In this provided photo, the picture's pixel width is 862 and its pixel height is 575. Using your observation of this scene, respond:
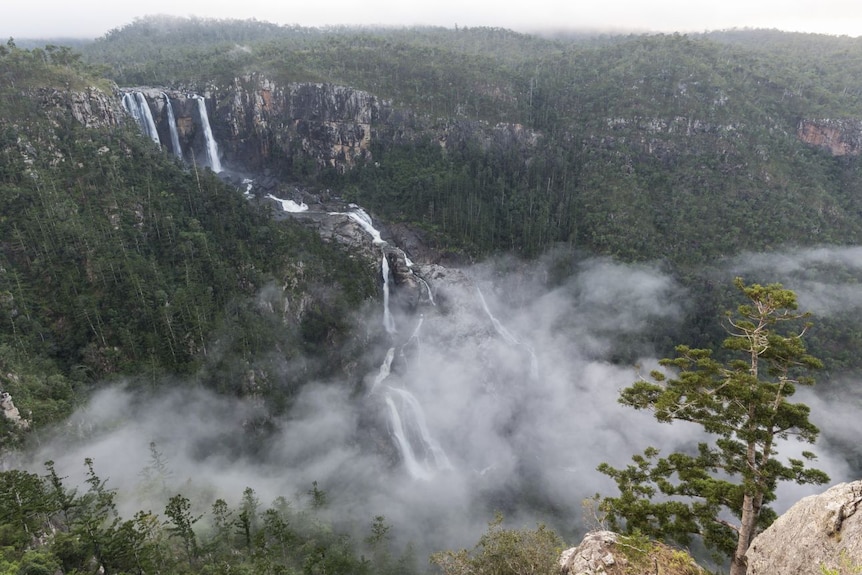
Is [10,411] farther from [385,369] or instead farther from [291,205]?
[291,205]

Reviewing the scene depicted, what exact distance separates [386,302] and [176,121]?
2059 inches

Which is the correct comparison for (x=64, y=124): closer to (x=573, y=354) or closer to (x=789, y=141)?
(x=573, y=354)

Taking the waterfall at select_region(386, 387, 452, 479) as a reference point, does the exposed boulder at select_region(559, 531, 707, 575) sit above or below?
above

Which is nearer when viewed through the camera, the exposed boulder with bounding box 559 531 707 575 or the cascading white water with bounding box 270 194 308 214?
the exposed boulder with bounding box 559 531 707 575

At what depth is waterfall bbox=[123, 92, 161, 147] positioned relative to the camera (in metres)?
74.1

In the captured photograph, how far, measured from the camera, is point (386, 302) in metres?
71.8

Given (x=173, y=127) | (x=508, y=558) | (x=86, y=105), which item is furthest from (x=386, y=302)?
(x=508, y=558)

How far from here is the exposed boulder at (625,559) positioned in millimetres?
12727

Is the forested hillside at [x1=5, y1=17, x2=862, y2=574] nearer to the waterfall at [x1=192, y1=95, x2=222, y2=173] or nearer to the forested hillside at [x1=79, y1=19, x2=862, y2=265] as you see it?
the forested hillside at [x1=79, y1=19, x2=862, y2=265]

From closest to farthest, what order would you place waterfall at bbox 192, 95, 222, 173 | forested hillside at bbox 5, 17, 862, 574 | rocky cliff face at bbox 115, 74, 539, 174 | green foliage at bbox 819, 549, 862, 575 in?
green foliage at bbox 819, 549, 862, 575, forested hillside at bbox 5, 17, 862, 574, waterfall at bbox 192, 95, 222, 173, rocky cliff face at bbox 115, 74, 539, 174

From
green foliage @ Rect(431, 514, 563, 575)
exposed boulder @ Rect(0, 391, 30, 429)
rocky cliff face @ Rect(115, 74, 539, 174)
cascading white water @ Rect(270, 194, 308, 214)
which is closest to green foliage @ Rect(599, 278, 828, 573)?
green foliage @ Rect(431, 514, 563, 575)

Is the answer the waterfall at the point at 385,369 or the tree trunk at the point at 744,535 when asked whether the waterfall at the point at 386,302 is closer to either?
the waterfall at the point at 385,369

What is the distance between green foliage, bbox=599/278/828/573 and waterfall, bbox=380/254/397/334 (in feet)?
181

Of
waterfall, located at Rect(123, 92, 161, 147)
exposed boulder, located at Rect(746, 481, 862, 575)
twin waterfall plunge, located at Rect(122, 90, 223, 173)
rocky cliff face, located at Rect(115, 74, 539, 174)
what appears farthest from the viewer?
rocky cliff face, located at Rect(115, 74, 539, 174)
